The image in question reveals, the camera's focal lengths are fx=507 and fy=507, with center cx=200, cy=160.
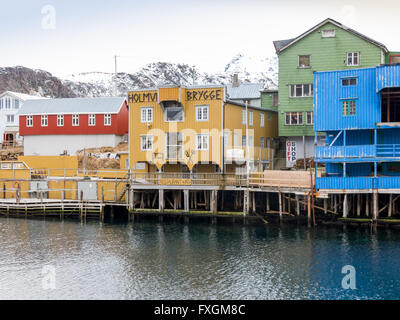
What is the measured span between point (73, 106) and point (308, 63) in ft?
95.3

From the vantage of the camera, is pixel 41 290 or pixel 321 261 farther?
pixel 321 261

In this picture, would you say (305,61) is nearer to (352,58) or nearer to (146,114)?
(352,58)

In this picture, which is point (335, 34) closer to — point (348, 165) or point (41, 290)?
point (348, 165)

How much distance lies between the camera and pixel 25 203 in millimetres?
47969

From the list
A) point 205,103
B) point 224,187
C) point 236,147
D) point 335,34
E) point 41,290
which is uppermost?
point 335,34

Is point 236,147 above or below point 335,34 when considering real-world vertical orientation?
below

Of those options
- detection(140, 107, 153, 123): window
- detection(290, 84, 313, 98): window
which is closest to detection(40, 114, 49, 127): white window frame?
detection(140, 107, 153, 123): window

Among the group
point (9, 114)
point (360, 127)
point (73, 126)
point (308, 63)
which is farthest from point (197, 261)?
point (9, 114)

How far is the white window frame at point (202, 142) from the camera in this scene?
45312 millimetres

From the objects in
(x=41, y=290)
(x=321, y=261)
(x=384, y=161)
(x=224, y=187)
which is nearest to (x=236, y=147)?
(x=224, y=187)

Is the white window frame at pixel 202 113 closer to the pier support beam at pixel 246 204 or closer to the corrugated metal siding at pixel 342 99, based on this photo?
the pier support beam at pixel 246 204

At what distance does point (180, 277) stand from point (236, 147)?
21147 mm

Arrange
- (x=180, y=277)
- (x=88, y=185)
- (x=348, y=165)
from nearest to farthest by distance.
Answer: (x=180, y=277) < (x=348, y=165) < (x=88, y=185)

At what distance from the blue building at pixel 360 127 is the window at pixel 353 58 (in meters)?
9.97
